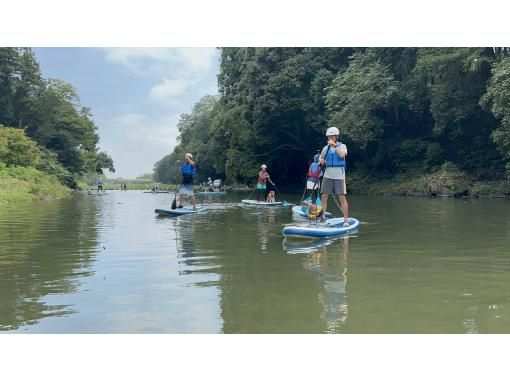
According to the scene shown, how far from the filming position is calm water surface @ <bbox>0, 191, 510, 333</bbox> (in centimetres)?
392

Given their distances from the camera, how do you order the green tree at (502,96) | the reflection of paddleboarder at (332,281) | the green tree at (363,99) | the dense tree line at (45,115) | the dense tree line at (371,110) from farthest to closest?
1. the dense tree line at (45,115)
2. the green tree at (363,99)
3. the dense tree line at (371,110)
4. the green tree at (502,96)
5. the reflection of paddleboarder at (332,281)

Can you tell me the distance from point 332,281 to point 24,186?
74.7ft

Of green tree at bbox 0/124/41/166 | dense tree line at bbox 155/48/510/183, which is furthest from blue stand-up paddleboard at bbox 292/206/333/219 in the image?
green tree at bbox 0/124/41/166

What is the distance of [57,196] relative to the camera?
28031mm

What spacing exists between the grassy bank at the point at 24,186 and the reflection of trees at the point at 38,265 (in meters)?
11.5

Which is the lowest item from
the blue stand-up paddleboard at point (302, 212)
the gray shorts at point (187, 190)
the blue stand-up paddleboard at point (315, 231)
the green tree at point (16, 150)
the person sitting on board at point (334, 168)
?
the blue stand-up paddleboard at point (315, 231)

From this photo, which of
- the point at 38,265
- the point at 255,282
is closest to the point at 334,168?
the point at 255,282

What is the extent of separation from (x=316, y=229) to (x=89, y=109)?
5104 cm

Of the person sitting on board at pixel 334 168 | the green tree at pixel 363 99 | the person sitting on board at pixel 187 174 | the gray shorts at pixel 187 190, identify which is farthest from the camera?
the green tree at pixel 363 99

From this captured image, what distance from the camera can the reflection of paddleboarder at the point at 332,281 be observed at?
13.3ft

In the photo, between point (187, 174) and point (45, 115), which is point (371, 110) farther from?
point (45, 115)

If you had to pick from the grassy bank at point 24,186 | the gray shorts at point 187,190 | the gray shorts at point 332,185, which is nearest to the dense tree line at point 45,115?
the grassy bank at point 24,186

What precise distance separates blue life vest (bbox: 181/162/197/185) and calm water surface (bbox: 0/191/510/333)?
15.4ft

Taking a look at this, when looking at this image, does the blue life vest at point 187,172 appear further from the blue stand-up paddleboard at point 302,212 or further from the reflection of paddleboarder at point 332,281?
the reflection of paddleboarder at point 332,281
